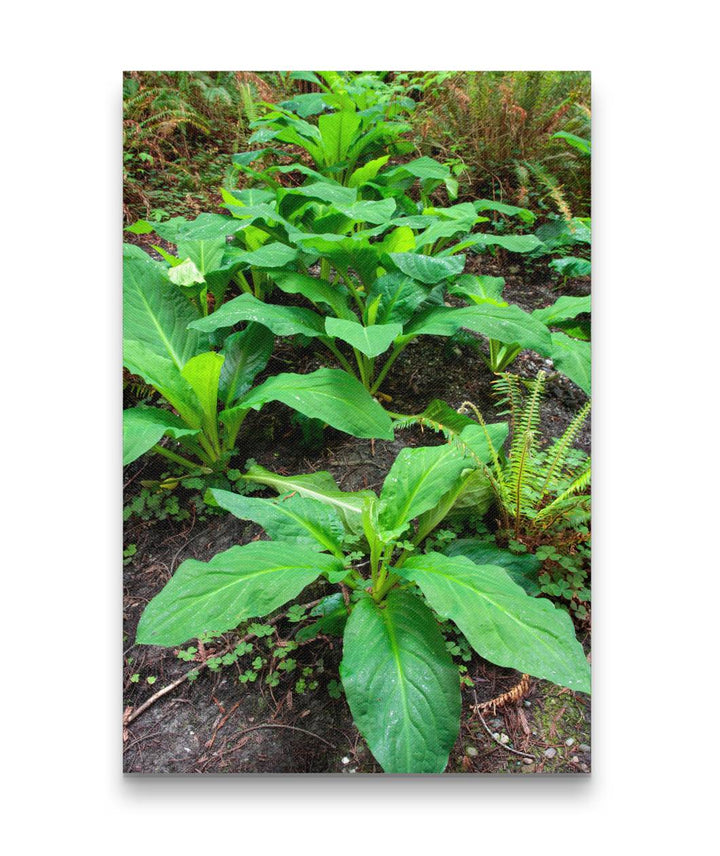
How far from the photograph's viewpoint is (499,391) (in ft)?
5.37

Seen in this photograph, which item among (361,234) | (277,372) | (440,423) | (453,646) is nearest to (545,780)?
(453,646)

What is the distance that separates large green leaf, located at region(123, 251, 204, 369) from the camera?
1646 millimetres

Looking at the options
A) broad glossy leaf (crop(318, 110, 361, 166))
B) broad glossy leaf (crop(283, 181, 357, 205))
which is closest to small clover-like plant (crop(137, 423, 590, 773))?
broad glossy leaf (crop(283, 181, 357, 205))

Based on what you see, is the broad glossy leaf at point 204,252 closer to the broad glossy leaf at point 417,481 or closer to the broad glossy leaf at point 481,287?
the broad glossy leaf at point 481,287

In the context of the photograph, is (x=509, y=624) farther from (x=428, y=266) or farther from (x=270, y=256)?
(x=270, y=256)

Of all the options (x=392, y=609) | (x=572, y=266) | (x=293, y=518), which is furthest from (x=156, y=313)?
(x=572, y=266)

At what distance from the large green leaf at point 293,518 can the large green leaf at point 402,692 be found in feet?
0.64

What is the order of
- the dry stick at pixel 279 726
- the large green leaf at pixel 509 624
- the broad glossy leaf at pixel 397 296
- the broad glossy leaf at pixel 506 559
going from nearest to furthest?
the large green leaf at pixel 509 624
the dry stick at pixel 279 726
the broad glossy leaf at pixel 506 559
the broad glossy leaf at pixel 397 296

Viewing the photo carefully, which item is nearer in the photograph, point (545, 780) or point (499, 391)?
point (545, 780)

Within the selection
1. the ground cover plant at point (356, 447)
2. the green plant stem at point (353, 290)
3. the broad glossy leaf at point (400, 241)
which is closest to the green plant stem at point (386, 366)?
the ground cover plant at point (356, 447)

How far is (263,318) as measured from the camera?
5.19 feet

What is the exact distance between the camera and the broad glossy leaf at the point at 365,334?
4.59 feet
